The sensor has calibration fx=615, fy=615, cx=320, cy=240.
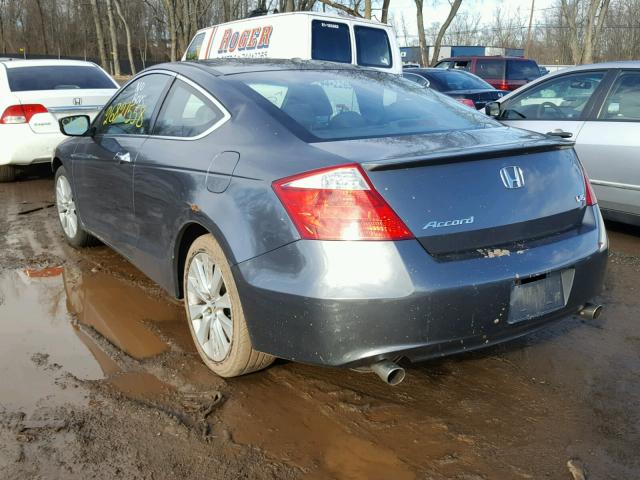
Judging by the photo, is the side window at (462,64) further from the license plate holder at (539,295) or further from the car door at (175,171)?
the license plate holder at (539,295)

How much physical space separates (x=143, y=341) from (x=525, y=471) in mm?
2152

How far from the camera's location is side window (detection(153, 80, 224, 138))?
3.18 meters

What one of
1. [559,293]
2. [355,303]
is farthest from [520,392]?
[355,303]

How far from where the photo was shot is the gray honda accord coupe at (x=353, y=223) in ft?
7.82

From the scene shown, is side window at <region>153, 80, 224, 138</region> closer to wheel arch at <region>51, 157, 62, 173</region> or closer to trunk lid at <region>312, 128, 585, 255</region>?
trunk lid at <region>312, 128, 585, 255</region>

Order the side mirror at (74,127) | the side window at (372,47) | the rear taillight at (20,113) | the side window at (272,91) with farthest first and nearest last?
the side window at (372,47)
the rear taillight at (20,113)
the side mirror at (74,127)
the side window at (272,91)

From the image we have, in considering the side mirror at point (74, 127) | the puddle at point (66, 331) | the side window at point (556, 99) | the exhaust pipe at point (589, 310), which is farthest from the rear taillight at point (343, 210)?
the side window at point (556, 99)

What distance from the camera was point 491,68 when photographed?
57.7 ft

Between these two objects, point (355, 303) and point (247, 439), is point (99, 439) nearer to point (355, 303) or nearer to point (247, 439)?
point (247, 439)

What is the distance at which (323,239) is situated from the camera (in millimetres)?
2383

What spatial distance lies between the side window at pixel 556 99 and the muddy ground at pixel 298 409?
2656 mm

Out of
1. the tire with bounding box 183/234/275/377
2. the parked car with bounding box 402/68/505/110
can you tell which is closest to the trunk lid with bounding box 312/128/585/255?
the tire with bounding box 183/234/275/377

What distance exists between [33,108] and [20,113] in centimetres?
17

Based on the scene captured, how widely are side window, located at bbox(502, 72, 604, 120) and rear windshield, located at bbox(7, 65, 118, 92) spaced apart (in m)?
5.27
